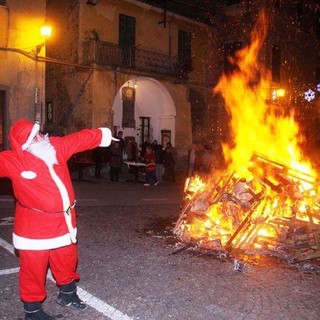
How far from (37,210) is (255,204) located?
4043mm

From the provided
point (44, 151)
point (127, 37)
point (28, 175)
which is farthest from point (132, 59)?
point (28, 175)

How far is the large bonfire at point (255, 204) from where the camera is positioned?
6.10m

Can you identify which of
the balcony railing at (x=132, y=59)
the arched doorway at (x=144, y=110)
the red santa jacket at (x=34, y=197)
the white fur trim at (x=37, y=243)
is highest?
→ the balcony railing at (x=132, y=59)

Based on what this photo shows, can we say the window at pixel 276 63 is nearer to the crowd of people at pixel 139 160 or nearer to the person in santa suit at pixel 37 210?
the crowd of people at pixel 139 160

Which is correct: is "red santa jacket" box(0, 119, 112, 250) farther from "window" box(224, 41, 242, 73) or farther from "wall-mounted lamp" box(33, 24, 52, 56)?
"window" box(224, 41, 242, 73)

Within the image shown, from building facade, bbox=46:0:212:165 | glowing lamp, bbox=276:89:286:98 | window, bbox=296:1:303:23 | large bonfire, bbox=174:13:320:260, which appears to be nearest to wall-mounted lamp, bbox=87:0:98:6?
building facade, bbox=46:0:212:165

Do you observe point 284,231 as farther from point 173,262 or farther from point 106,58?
point 106,58

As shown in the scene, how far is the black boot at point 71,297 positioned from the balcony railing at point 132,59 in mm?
15885

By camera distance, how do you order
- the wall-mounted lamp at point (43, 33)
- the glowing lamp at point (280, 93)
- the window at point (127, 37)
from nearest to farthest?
the wall-mounted lamp at point (43, 33) < the window at point (127, 37) < the glowing lamp at point (280, 93)

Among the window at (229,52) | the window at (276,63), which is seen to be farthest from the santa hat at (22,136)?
the window at (276,63)

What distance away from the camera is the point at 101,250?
6.01m

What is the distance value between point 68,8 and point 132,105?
5994 mm

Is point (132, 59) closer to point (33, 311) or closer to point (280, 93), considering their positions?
point (280, 93)

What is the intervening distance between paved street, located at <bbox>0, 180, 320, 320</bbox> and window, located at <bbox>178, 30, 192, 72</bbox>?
1643 cm
